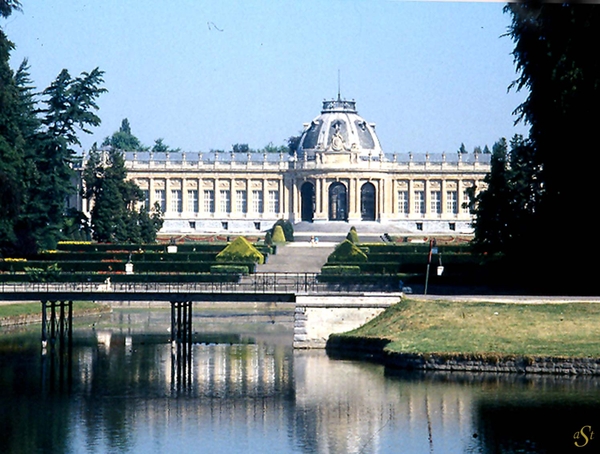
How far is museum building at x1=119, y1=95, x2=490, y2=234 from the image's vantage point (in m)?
126

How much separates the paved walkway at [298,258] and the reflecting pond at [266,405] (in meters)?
28.2

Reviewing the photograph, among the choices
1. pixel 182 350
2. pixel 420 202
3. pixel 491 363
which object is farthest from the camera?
pixel 420 202

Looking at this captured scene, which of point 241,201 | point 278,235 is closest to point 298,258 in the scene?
point 278,235

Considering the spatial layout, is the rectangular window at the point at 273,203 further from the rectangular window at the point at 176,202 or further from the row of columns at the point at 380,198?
the rectangular window at the point at 176,202

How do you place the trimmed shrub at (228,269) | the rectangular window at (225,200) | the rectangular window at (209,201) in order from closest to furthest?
1. the trimmed shrub at (228,269)
2. the rectangular window at (225,200)
3. the rectangular window at (209,201)

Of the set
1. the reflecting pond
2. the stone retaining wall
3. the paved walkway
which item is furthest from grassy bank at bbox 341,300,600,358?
the paved walkway

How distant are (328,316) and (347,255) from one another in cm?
2622

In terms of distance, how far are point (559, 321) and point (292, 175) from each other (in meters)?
81.1

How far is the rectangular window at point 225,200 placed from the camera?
425 feet

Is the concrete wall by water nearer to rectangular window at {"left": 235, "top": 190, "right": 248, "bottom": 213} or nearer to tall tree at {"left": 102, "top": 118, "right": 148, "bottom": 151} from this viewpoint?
rectangular window at {"left": 235, "top": 190, "right": 248, "bottom": 213}

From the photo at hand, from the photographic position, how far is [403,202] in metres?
129

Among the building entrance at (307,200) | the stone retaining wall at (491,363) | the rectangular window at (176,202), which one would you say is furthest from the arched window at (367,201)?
the stone retaining wall at (491,363)

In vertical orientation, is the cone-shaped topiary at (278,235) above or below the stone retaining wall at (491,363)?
above

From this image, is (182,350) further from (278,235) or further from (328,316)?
(278,235)
